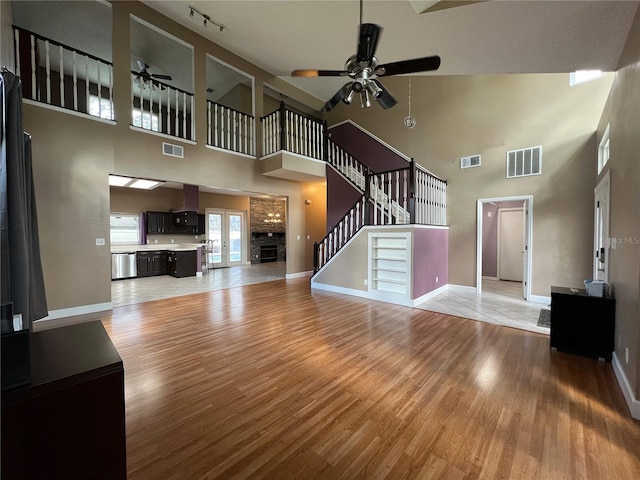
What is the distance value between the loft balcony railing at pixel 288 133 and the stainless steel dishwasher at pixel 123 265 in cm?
478

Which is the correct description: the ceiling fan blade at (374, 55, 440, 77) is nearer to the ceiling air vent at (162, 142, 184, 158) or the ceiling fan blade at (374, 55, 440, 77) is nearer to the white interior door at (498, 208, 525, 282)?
the ceiling air vent at (162, 142, 184, 158)

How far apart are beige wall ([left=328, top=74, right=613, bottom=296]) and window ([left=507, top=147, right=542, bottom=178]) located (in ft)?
0.33

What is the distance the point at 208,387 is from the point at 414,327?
2.77 metres

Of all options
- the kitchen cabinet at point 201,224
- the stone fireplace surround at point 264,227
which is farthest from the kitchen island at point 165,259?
the stone fireplace surround at point 264,227

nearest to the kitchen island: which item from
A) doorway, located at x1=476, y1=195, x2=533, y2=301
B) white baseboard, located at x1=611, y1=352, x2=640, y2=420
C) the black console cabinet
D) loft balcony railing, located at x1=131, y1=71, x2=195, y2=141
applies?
loft balcony railing, located at x1=131, y1=71, x2=195, y2=141

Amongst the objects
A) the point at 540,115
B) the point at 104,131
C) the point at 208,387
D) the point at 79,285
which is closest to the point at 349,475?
the point at 208,387

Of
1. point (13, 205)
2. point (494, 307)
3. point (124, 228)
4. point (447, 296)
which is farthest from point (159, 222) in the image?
point (494, 307)

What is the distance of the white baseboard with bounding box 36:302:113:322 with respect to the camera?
427 centimetres

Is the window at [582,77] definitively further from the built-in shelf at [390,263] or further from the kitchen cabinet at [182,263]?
the kitchen cabinet at [182,263]

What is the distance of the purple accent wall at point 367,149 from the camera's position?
7285mm

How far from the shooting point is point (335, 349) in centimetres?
319

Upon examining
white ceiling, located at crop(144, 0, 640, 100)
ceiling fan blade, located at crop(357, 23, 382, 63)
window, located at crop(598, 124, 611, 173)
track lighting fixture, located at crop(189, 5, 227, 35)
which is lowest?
window, located at crop(598, 124, 611, 173)

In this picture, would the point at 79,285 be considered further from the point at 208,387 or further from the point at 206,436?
the point at 206,436

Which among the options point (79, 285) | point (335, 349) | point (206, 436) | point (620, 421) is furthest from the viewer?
point (79, 285)
